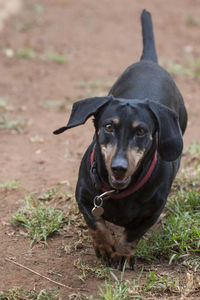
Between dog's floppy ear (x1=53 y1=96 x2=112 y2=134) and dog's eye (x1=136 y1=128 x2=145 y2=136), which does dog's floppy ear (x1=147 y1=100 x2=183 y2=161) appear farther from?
dog's floppy ear (x1=53 y1=96 x2=112 y2=134)

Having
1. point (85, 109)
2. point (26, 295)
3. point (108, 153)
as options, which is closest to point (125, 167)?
point (108, 153)

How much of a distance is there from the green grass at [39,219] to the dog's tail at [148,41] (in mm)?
1783

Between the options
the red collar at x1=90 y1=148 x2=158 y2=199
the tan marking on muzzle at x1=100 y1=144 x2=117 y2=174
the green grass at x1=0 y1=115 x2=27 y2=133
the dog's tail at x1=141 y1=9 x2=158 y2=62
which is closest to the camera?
the tan marking on muzzle at x1=100 y1=144 x2=117 y2=174

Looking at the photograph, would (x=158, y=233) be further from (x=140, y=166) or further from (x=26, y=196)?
(x=26, y=196)

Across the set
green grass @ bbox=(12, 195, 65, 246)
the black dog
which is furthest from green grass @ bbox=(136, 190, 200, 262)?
green grass @ bbox=(12, 195, 65, 246)

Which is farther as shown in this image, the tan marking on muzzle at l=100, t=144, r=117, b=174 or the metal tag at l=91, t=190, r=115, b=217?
the metal tag at l=91, t=190, r=115, b=217

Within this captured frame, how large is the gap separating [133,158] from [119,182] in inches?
7.6

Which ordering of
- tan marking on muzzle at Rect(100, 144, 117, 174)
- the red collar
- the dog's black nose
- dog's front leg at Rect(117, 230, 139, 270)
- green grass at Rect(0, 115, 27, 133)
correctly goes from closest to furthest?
the dog's black nose, tan marking on muzzle at Rect(100, 144, 117, 174), the red collar, dog's front leg at Rect(117, 230, 139, 270), green grass at Rect(0, 115, 27, 133)

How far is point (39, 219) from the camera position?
4.18 m

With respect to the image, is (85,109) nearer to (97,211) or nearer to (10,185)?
(97,211)

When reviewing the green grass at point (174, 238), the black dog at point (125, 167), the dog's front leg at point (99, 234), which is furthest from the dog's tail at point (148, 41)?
the dog's front leg at point (99, 234)

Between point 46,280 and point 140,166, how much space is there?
987 mm

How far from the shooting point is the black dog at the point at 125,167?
10.5 ft

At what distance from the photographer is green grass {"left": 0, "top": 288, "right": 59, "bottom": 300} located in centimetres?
316
